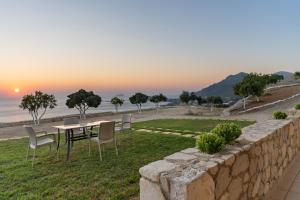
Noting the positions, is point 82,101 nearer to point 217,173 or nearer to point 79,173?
point 79,173

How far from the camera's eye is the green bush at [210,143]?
1.90 m

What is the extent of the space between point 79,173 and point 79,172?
Answer: 55mm

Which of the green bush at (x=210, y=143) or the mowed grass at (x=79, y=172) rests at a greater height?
the green bush at (x=210, y=143)

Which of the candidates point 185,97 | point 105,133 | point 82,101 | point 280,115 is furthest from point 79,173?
point 185,97

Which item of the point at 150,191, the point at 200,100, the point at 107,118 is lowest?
the point at 107,118

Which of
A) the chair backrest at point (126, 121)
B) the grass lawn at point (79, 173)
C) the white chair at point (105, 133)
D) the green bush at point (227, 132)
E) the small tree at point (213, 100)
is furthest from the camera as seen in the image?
the small tree at point (213, 100)

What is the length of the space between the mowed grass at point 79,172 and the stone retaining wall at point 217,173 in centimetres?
150

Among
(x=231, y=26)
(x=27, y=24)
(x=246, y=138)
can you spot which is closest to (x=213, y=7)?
(x=231, y=26)

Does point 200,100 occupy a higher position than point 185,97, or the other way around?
point 185,97

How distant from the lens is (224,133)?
2.18 m

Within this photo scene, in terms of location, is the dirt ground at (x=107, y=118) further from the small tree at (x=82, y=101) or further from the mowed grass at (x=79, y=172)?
the mowed grass at (x=79, y=172)

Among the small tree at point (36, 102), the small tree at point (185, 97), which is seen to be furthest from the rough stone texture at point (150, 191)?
the small tree at point (185, 97)

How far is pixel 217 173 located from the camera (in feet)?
5.27

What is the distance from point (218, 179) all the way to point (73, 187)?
2.44 m
